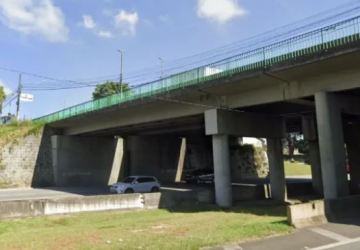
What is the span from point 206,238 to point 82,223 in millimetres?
9417

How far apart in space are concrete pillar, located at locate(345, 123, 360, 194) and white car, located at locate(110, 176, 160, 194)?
18.2m

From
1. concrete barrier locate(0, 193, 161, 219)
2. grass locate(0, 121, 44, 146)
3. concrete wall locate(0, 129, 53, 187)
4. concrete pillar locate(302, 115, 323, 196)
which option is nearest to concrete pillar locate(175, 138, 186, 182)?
concrete wall locate(0, 129, 53, 187)

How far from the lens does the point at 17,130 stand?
47969 millimetres

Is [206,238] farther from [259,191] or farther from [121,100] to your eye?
[121,100]

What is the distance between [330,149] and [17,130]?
1443 inches

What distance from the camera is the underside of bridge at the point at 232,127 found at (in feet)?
73.7

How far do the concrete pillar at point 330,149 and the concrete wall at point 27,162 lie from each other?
34273mm

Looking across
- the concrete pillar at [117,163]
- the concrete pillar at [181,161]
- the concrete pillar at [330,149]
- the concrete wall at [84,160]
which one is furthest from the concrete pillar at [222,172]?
the concrete pillar at [181,161]

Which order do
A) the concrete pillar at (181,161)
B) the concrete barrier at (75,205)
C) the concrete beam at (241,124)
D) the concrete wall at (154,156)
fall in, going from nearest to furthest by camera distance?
the concrete barrier at (75,205) < the concrete beam at (241,124) < the concrete wall at (154,156) < the concrete pillar at (181,161)

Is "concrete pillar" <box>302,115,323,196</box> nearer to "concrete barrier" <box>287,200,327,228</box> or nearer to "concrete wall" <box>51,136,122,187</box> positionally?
"concrete barrier" <box>287,200,327,228</box>

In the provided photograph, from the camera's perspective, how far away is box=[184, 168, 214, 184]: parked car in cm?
4970

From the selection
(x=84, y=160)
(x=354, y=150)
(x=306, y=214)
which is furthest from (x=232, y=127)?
(x=84, y=160)

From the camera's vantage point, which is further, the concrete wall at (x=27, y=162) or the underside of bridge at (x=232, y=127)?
the concrete wall at (x=27, y=162)

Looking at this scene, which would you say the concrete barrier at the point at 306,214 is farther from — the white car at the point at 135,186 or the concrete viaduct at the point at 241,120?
the white car at the point at 135,186
